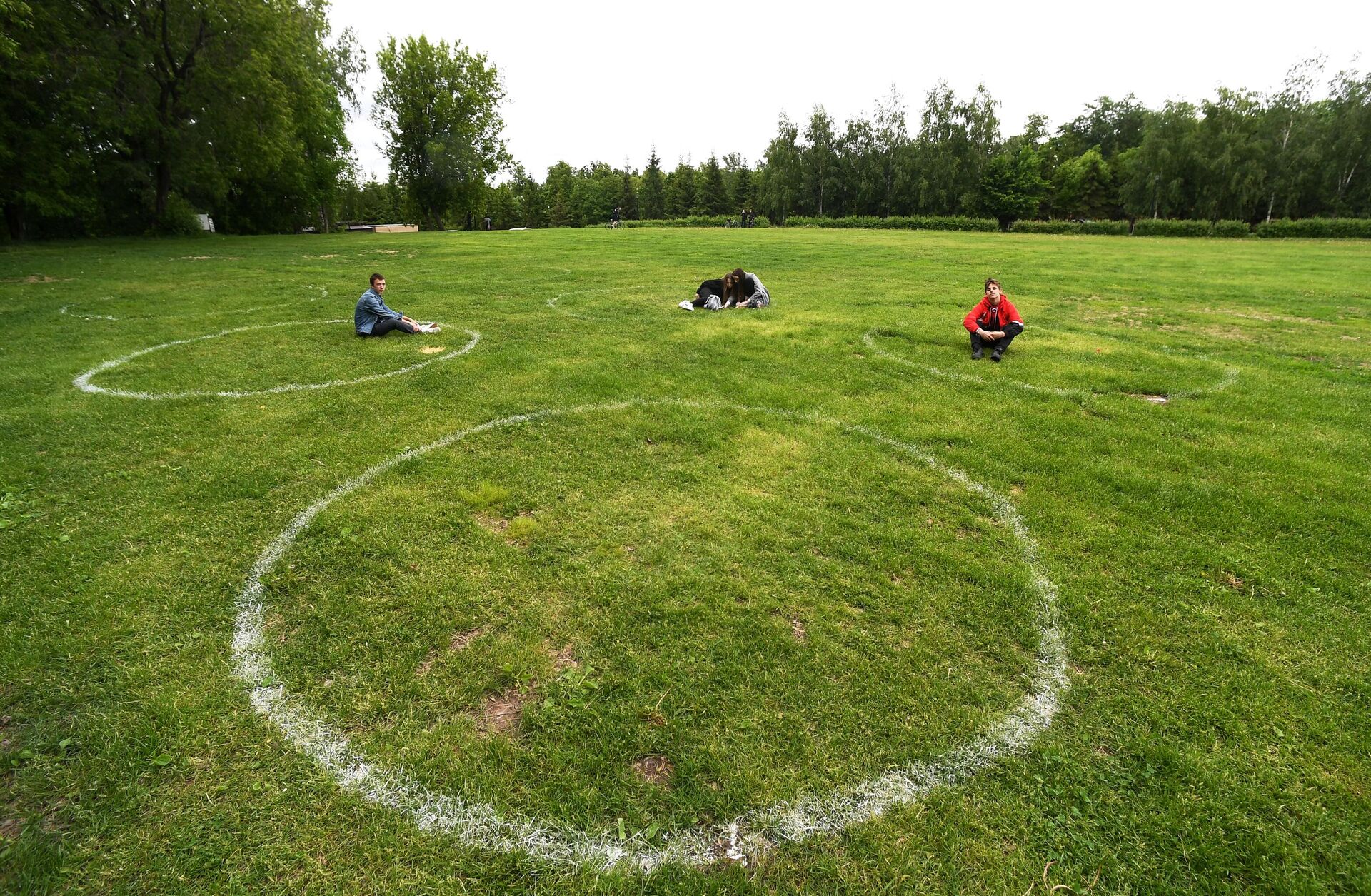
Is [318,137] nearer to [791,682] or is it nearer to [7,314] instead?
[7,314]

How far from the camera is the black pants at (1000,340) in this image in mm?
7750

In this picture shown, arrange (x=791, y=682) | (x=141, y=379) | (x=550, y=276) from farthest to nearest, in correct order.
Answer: (x=550, y=276)
(x=141, y=379)
(x=791, y=682)

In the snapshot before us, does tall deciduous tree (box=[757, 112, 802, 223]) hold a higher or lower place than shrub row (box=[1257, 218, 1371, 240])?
higher

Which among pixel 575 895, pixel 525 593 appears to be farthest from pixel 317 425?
pixel 575 895

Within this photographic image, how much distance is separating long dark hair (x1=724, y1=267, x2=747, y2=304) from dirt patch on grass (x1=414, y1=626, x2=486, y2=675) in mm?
8892

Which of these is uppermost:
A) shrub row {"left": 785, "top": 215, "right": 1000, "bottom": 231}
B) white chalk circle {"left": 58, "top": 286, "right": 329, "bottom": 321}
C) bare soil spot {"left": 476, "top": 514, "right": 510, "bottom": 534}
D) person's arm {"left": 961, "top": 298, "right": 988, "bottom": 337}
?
shrub row {"left": 785, "top": 215, "right": 1000, "bottom": 231}

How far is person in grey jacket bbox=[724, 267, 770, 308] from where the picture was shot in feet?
35.8

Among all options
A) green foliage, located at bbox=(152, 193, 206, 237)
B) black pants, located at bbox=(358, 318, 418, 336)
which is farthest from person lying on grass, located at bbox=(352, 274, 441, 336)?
green foliage, located at bbox=(152, 193, 206, 237)

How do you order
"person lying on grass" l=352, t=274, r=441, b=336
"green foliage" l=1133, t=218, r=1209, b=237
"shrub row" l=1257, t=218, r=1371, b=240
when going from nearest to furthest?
1. "person lying on grass" l=352, t=274, r=441, b=336
2. "shrub row" l=1257, t=218, r=1371, b=240
3. "green foliage" l=1133, t=218, r=1209, b=237

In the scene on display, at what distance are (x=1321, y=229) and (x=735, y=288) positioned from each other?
157ft

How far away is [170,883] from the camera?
1.98 meters

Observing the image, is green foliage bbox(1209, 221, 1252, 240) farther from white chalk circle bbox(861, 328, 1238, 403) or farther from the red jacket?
the red jacket

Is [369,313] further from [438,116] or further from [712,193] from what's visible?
[712,193]

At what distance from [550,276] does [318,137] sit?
30.6m
